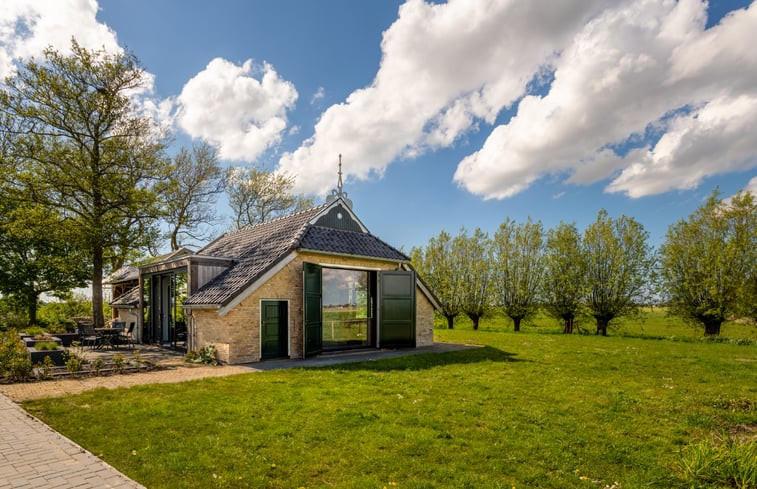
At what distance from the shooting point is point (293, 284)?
13.3 metres

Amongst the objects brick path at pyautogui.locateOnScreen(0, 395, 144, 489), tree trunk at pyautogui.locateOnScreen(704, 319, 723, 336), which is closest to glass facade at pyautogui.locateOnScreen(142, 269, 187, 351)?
brick path at pyautogui.locateOnScreen(0, 395, 144, 489)

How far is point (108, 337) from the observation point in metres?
15.9

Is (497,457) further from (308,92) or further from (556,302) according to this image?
(556,302)

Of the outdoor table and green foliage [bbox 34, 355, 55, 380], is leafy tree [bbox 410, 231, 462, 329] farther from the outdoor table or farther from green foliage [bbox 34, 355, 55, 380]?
green foliage [bbox 34, 355, 55, 380]

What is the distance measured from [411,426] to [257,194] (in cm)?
2786

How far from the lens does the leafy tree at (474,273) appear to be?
92.6 feet

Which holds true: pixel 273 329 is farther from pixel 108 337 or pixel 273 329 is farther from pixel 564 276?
pixel 564 276

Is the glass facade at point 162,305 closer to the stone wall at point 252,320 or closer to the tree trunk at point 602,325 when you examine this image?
the stone wall at point 252,320

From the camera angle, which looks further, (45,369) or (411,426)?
(45,369)

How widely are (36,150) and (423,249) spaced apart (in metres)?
23.3

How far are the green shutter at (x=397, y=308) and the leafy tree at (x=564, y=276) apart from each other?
14.1 meters

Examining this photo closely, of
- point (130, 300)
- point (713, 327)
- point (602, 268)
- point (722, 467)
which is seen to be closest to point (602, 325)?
point (602, 268)

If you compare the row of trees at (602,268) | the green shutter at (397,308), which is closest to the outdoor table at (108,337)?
the green shutter at (397,308)

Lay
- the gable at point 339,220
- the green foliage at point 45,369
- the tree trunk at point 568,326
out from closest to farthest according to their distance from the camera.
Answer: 1. the green foliage at point 45,369
2. the gable at point 339,220
3. the tree trunk at point 568,326
